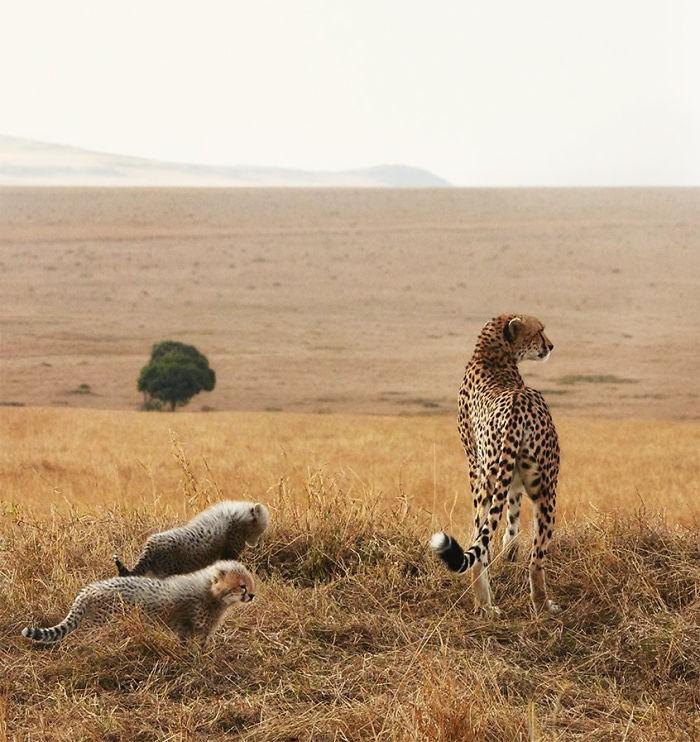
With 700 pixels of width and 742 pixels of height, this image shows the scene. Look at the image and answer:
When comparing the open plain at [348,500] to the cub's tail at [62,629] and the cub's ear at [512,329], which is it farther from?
the cub's ear at [512,329]

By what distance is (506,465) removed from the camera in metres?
4.96

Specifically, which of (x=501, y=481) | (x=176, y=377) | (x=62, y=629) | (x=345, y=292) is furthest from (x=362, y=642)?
(x=345, y=292)

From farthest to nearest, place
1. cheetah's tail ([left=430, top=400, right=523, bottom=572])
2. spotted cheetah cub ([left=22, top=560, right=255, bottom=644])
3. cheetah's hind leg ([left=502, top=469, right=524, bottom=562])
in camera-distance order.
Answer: cheetah's hind leg ([left=502, top=469, right=524, bottom=562]), cheetah's tail ([left=430, top=400, right=523, bottom=572]), spotted cheetah cub ([left=22, top=560, right=255, bottom=644])

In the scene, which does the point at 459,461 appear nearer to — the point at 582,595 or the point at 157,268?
the point at 582,595

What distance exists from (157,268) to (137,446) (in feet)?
156

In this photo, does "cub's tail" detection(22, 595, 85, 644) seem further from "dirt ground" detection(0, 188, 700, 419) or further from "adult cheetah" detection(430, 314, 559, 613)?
"dirt ground" detection(0, 188, 700, 419)

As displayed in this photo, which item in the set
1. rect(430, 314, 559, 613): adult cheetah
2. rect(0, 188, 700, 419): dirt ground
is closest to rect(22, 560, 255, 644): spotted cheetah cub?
rect(430, 314, 559, 613): adult cheetah

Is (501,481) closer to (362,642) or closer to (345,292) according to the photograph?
(362,642)

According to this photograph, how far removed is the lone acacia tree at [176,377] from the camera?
32344 mm

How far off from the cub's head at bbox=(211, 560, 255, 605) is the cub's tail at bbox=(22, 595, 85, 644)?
55cm

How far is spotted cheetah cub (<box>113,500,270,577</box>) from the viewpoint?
5.18 meters

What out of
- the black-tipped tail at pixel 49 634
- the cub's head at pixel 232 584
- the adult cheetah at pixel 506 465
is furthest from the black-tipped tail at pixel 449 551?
the black-tipped tail at pixel 49 634

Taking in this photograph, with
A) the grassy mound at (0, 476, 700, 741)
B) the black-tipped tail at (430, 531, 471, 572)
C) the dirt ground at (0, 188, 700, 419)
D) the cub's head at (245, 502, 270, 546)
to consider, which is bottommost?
the dirt ground at (0, 188, 700, 419)

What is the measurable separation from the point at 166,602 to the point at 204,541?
21.3 inches
